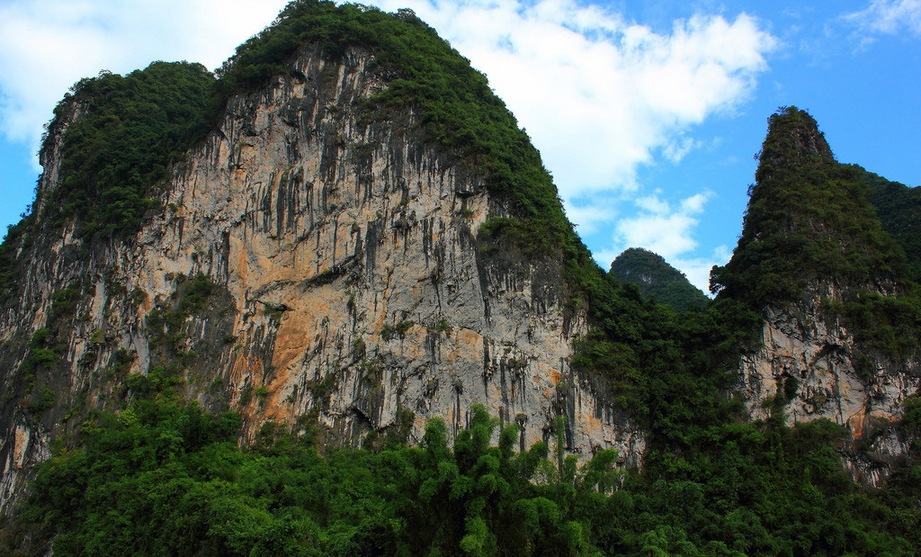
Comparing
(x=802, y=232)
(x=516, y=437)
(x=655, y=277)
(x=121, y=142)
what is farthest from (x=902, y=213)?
(x=121, y=142)

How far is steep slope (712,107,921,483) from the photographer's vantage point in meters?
22.7

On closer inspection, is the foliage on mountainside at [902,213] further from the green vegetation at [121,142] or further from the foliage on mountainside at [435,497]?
the green vegetation at [121,142]

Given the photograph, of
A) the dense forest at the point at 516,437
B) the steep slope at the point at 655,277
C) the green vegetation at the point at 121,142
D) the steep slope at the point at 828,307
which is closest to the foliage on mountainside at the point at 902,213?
the dense forest at the point at 516,437

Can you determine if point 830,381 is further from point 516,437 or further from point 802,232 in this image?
point 516,437

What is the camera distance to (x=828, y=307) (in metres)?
23.8

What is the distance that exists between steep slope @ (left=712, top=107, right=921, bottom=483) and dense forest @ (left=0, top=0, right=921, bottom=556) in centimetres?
10

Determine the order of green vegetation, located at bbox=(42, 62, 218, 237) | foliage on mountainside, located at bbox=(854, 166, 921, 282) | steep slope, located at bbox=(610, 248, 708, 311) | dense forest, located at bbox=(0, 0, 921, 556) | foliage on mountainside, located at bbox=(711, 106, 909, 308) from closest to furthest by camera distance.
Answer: dense forest, located at bbox=(0, 0, 921, 556) → foliage on mountainside, located at bbox=(711, 106, 909, 308) → green vegetation, located at bbox=(42, 62, 218, 237) → foliage on mountainside, located at bbox=(854, 166, 921, 282) → steep slope, located at bbox=(610, 248, 708, 311)

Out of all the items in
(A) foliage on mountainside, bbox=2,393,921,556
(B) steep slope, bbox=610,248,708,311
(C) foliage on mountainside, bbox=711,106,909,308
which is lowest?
(A) foliage on mountainside, bbox=2,393,921,556

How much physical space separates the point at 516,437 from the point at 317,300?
37.5ft

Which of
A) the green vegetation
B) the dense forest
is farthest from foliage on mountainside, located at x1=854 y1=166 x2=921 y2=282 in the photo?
the green vegetation

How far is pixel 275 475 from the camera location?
813 inches

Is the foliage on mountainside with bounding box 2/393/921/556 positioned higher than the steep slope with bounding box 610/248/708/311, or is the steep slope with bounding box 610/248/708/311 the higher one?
the steep slope with bounding box 610/248/708/311

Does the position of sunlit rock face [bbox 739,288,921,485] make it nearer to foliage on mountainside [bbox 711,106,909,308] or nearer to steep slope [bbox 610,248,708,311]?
foliage on mountainside [bbox 711,106,909,308]

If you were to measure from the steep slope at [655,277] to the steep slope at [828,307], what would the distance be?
1630 centimetres
